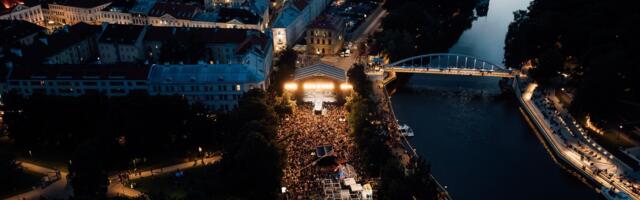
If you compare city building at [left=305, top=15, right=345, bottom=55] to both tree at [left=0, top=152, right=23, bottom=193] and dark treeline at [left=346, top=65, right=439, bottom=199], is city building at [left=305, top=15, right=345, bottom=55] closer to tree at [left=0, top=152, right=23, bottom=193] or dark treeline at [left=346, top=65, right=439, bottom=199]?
dark treeline at [left=346, top=65, right=439, bottom=199]

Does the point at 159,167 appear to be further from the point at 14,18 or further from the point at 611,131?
the point at 14,18

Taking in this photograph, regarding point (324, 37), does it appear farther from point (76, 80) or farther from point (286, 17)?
point (76, 80)

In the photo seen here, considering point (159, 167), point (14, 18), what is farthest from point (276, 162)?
point (14, 18)

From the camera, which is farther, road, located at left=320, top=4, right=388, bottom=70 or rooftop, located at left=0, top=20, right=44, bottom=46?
road, located at left=320, top=4, right=388, bottom=70

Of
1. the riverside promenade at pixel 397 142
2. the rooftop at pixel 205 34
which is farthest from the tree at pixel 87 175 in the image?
the rooftop at pixel 205 34

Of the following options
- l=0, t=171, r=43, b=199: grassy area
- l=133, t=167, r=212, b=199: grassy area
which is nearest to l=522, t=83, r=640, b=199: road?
l=133, t=167, r=212, b=199: grassy area

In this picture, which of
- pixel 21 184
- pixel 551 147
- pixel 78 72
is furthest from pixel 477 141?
pixel 78 72

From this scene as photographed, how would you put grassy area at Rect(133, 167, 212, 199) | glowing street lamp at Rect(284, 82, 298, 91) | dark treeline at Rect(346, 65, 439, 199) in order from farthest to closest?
glowing street lamp at Rect(284, 82, 298, 91)
grassy area at Rect(133, 167, 212, 199)
dark treeline at Rect(346, 65, 439, 199)
